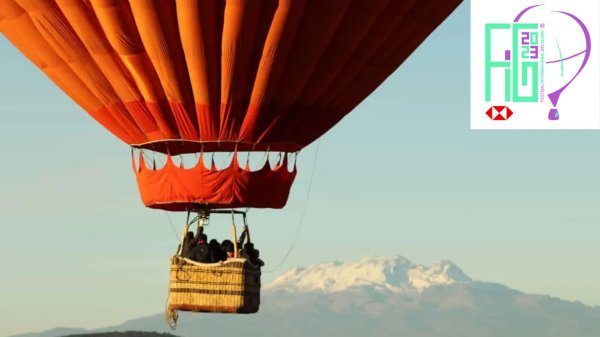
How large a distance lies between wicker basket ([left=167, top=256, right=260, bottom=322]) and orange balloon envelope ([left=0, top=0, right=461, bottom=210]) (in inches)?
51.3

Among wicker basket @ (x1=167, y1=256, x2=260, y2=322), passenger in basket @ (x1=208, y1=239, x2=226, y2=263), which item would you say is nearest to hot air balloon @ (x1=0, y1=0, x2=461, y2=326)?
wicker basket @ (x1=167, y1=256, x2=260, y2=322)

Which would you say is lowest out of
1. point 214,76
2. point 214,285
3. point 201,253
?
point 214,285

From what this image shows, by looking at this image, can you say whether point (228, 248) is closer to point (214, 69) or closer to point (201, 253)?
point (201, 253)

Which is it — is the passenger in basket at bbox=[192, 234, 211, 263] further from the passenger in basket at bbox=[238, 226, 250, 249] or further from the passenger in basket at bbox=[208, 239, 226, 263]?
the passenger in basket at bbox=[238, 226, 250, 249]

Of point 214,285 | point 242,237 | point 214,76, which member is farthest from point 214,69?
point 214,285

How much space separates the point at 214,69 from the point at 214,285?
4065 millimetres

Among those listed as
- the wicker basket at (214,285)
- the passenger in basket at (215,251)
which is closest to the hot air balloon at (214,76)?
the wicker basket at (214,285)

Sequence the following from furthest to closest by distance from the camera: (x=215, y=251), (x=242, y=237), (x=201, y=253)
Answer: (x=242, y=237) < (x=215, y=251) < (x=201, y=253)

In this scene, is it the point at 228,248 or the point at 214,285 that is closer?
the point at 214,285

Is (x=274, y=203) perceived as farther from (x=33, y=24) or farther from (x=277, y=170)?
(x=33, y=24)

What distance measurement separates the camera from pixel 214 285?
2650 centimetres

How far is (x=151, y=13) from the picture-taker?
85.6 ft

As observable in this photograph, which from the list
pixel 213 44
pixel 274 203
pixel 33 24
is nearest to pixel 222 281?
pixel 274 203

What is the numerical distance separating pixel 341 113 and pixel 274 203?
2389mm
